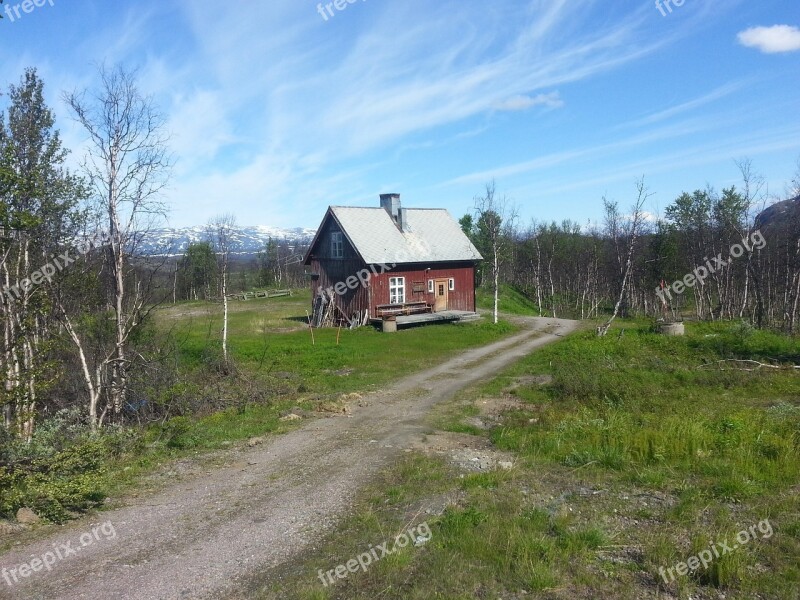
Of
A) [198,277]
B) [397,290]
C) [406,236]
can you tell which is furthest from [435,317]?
[198,277]

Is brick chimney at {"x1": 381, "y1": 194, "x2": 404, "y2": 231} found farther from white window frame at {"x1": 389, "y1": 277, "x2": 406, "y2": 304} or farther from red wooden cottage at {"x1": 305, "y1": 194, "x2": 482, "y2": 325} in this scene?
white window frame at {"x1": 389, "y1": 277, "x2": 406, "y2": 304}

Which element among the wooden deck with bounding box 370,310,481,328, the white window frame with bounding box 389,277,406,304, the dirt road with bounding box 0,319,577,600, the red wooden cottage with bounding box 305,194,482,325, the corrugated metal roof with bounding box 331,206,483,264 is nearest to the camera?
the dirt road with bounding box 0,319,577,600

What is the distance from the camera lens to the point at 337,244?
3281 cm

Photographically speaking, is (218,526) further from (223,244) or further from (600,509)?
(223,244)

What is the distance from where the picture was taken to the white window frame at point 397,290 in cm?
3166

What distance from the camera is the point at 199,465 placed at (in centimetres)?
1025

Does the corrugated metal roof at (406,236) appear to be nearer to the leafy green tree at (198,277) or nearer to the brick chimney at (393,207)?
the brick chimney at (393,207)

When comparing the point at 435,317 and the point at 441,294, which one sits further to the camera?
the point at 441,294

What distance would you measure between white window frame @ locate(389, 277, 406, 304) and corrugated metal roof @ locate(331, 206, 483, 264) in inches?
45.5

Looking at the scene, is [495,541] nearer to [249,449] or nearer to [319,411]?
[249,449]

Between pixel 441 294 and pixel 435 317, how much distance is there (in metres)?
2.95

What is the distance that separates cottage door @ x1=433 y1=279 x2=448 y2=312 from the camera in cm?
3362

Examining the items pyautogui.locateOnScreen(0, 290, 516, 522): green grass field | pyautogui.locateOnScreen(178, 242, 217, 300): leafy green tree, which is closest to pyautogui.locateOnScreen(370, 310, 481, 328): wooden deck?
pyautogui.locateOnScreen(0, 290, 516, 522): green grass field

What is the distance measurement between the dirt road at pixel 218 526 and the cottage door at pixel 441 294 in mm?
21372
